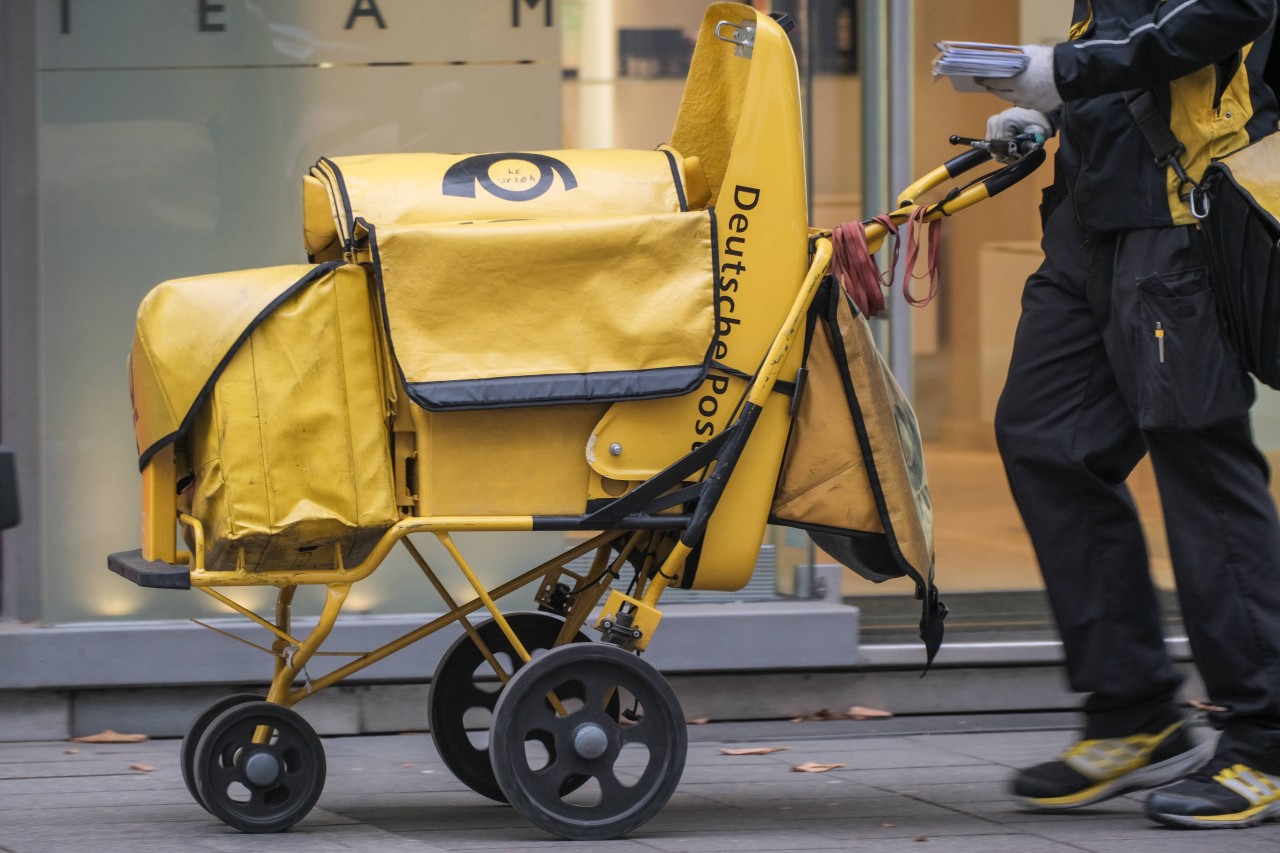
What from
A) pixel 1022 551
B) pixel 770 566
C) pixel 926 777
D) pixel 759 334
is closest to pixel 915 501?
pixel 759 334

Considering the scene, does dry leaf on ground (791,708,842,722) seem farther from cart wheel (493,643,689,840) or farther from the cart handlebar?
the cart handlebar

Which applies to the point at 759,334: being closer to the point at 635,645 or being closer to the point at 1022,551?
the point at 635,645

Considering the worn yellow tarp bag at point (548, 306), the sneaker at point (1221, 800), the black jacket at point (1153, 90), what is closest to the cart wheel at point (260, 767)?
the worn yellow tarp bag at point (548, 306)

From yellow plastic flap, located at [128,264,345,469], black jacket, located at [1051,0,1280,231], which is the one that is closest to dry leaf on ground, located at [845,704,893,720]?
black jacket, located at [1051,0,1280,231]

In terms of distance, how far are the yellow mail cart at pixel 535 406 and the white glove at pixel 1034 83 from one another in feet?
0.67

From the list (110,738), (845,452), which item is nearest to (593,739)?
(845,452)

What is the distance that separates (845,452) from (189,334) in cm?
137

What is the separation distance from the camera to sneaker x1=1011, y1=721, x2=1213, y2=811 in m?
3.93

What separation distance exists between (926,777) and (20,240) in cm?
317

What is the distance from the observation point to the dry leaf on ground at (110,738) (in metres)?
5.20

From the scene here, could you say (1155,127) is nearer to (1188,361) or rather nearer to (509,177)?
(1188,361)

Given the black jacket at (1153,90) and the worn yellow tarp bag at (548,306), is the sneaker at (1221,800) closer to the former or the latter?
the black jacket at (1153,90)

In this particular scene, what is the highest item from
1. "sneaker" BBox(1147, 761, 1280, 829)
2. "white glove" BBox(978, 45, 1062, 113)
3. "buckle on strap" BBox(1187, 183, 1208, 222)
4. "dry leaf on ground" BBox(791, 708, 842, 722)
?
"white glove" BBox(978, 45, 1062, 113)

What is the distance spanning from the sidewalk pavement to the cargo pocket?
88 centimetres
